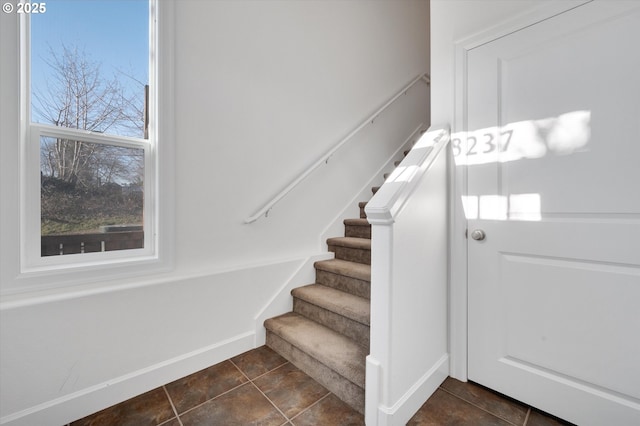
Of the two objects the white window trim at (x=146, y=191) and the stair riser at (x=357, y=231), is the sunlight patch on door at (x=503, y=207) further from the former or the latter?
the white window trim at (x=146, y=191)

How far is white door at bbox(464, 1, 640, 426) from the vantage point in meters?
1.21

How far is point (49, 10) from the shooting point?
1.37 meters

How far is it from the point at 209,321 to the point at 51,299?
2.65 ft

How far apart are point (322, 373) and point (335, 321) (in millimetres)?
339

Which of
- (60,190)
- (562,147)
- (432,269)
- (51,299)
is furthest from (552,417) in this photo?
(60,190)

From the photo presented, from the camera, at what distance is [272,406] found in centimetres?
145

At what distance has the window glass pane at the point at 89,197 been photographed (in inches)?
54.6

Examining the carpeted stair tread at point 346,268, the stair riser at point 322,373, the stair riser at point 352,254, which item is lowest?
the stair riser at point 322,373

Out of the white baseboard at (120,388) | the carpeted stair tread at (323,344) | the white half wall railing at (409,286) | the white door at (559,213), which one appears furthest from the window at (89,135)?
the white door at (559,213)

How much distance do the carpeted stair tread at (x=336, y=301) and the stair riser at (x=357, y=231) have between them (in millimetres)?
604

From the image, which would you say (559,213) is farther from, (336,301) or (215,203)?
(215,203)

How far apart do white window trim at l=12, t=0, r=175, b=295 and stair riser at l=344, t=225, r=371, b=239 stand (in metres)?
1.56

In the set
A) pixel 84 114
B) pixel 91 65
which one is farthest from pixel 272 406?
pixel 91 65

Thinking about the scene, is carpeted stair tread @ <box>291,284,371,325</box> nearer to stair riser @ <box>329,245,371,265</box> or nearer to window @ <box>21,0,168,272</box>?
stair riser @ <box>329,245,371,265</box>
